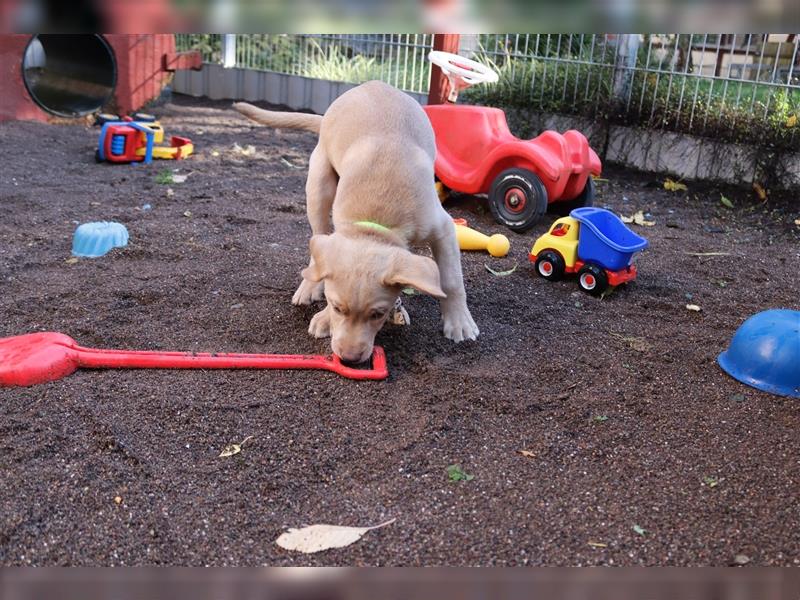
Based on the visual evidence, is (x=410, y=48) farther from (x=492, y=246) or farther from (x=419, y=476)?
(x=419, y=476)

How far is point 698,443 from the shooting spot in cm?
302

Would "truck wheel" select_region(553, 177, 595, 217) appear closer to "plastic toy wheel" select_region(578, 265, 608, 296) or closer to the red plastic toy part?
the red plastic toy part

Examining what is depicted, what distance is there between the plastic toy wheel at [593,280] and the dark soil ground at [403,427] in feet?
0.32

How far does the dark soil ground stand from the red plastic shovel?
55 mm

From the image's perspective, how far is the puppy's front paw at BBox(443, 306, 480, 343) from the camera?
157 inches

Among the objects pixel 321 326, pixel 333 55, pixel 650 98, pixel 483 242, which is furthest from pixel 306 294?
pixel 333 55

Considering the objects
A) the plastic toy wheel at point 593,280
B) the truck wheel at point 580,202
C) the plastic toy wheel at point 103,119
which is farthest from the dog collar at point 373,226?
the plastic toy wheel at point 103,119

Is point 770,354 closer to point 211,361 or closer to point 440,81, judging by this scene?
point 211,361

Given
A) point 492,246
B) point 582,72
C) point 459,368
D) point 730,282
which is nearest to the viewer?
point 459,368

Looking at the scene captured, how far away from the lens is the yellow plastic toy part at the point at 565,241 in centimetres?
482

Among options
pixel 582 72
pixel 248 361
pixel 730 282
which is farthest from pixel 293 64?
pixel 248 361

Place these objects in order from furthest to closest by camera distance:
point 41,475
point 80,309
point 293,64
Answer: point 293,64 < point 80,309 < point 41,475

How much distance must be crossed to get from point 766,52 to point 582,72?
1998 millimetres

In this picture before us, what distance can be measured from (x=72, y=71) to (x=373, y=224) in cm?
889
